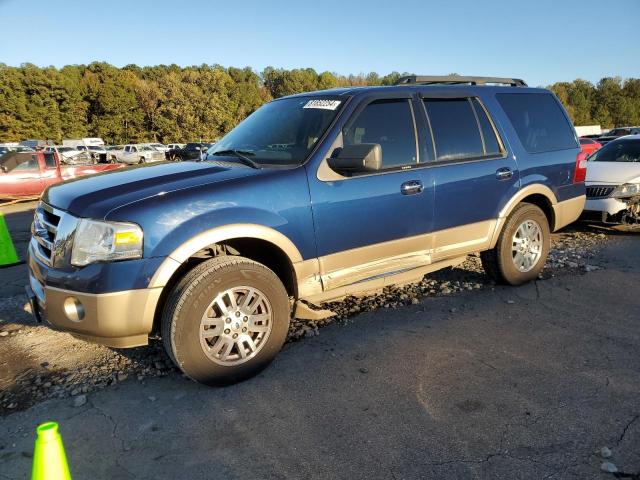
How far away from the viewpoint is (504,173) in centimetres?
450

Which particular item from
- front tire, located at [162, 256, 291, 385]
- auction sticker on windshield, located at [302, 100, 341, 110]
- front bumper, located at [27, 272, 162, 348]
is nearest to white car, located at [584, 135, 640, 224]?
auction sticker on windshield, located at [302, 100, 341, 110]

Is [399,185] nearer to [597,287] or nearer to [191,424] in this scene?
[191,424]

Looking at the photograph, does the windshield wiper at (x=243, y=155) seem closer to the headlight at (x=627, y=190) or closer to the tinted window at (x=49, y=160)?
the headlight at (x=627, y=190)

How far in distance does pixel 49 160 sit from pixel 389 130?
558 inches

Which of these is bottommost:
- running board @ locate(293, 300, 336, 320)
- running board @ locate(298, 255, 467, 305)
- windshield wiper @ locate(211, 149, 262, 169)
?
running board @ locate(293, 300, 336, 320)

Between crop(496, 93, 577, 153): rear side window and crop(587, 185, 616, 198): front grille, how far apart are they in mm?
2725

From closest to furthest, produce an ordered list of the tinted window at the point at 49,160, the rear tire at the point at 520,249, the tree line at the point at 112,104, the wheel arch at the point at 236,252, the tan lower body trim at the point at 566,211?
1. the wheel arch at the point at 236,252
2. the rear tire at the point at 520,249
3. the tan lower body trim at the point at 566,211
4. the tinted window at the point at 49,160
5. the tree line at the point at 112,104

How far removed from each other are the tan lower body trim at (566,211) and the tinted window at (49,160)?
14.7 metres

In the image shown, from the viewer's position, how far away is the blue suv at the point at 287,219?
283cm

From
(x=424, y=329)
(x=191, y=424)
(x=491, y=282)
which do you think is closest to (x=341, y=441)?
(x=191, y=424)

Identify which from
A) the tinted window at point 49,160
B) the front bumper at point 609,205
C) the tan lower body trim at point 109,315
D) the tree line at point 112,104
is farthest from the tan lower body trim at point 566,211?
the tree line at point 112,104

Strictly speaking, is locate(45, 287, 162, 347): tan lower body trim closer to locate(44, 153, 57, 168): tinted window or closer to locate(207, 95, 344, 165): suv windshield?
locate(207, 95, 344, 165): suv windshield

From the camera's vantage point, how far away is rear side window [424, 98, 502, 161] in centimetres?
414

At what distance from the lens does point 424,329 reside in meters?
4.01
